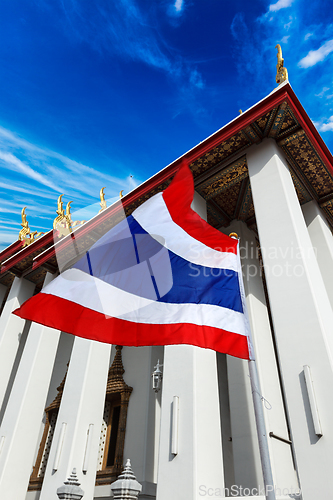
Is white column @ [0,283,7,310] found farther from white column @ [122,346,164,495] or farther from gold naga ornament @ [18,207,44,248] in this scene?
white column @ [122,346,164,495]

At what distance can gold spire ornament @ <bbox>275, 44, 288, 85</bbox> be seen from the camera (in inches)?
262

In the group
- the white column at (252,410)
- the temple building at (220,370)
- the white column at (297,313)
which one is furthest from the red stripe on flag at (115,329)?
the white column at (252,410)

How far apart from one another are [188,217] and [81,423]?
17.4 ft

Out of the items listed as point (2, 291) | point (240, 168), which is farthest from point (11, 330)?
point (240, 168)

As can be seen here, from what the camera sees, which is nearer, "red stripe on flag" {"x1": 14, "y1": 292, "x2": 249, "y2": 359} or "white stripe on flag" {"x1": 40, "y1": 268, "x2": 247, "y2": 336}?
"red stripe on flag" {"x1": 14, "y1": 292, "x2": 249, "y2": 359}

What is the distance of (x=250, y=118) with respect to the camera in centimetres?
658

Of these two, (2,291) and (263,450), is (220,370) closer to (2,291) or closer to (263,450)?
(263,450)

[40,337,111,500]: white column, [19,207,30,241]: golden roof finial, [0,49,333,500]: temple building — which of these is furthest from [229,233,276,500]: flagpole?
[19,207,30,241]: golden roof finial

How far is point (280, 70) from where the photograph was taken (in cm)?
682

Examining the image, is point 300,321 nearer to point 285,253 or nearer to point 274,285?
point 274,285

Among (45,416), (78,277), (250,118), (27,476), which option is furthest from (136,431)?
(250,118)

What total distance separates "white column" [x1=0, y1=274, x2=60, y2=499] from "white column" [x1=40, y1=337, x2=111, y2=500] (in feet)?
3.71

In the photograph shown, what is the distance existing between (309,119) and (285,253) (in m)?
2.92

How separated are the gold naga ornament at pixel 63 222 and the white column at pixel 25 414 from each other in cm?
292
